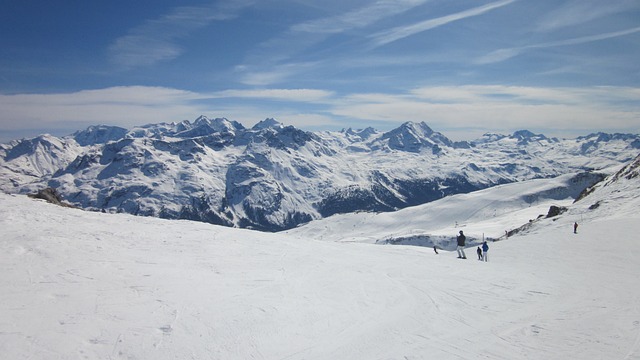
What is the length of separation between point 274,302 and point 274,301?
0.11 meters

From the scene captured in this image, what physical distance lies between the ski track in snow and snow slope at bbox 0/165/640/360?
6cm

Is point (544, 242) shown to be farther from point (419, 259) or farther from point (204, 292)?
point (204, 292)

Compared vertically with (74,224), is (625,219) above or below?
below

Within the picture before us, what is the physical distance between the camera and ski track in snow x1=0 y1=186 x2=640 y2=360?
1052cm

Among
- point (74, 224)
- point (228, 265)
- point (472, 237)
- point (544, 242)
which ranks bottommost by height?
point (472, 237)

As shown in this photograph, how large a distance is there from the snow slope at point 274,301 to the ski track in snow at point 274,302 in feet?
0.19

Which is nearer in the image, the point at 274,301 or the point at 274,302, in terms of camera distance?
the point at 274,302

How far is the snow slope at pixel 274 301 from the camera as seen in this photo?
10.5m

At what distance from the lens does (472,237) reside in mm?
162000

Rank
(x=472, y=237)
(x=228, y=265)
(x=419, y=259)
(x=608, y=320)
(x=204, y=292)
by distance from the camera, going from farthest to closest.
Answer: (x=472, y=237)
(x=419, y=259)
(x=228, y=265)
(x=204, y=292)
(x=608, y=320)

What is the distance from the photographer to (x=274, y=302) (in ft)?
46.9

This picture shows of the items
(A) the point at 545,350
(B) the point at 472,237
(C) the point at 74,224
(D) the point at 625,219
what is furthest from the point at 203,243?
(B) the point at 472,237

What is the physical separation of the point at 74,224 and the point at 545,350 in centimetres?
2482

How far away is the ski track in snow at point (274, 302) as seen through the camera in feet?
34.5
